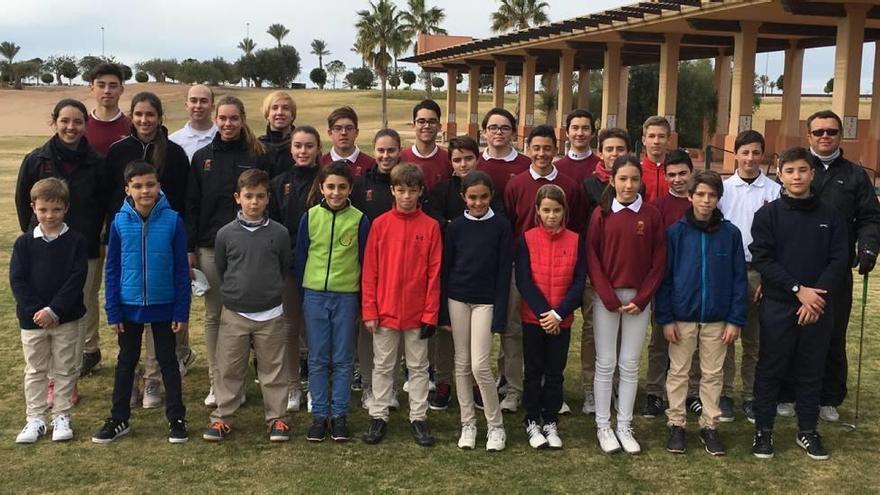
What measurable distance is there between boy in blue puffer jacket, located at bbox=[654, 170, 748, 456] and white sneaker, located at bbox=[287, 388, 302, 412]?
2.29 m

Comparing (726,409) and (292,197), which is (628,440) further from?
(292,197)

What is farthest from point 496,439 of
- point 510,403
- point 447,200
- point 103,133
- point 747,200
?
point 103,133

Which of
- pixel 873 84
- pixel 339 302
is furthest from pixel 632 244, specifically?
pixel 873 84

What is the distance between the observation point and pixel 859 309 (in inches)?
295

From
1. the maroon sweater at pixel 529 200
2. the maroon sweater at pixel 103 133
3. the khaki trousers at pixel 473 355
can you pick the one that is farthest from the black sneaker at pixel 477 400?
the maroon sweater at pixel 103 133

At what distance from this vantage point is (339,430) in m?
4.40

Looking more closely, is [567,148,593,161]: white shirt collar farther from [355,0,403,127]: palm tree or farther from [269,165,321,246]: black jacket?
[355,0,403,127]: palm tree

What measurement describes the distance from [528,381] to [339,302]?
3.93 feet

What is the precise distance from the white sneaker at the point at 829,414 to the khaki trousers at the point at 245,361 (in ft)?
11.1

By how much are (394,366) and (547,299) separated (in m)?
0.98

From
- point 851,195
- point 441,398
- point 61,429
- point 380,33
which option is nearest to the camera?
point 61,429

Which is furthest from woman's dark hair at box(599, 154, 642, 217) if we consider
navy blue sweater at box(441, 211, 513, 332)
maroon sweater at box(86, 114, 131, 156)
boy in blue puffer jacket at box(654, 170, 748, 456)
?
maroon sweater at box(86, 114, 131, 156)

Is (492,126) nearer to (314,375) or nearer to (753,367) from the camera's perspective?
(314,375)

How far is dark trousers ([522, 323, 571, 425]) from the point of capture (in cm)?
441
